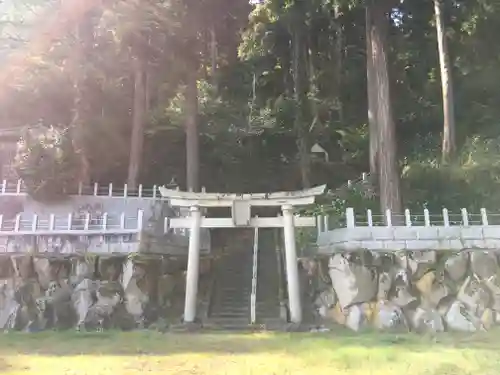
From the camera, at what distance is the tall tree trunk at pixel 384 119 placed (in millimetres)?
15492

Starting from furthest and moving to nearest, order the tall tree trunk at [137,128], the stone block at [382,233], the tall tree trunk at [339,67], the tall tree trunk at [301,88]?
the tall tree trunk at [339,67] → the tall tree trunk at [301,88] → the tall tree trunk at [137,128] → the stone block at [382,233]

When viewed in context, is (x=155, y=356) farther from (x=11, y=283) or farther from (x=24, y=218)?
(x=24, y=218)

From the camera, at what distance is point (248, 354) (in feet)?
28.8

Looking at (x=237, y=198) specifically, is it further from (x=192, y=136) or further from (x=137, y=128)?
(x=137, y=128)

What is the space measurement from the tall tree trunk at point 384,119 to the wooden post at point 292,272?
11.4ft

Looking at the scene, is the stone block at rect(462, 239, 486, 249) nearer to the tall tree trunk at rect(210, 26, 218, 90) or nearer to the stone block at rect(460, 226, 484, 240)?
the stone block at rect(460, 226, 484, 240)

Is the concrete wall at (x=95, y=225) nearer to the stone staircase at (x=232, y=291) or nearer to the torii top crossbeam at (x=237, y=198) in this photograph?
the stone staircase at (x=232, y=291)

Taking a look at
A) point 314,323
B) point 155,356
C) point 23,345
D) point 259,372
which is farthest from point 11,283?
point 259,372

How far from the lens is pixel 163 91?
22844 millimetres

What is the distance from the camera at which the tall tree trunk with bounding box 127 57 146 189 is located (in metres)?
20.1

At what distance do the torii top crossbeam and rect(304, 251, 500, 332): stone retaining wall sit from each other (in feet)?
5.80

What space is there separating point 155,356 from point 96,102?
534 inches

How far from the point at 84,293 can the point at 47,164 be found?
682cm

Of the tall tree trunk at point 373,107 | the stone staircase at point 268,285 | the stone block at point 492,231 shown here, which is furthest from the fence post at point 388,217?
the tall tree trunk at point 373,107
